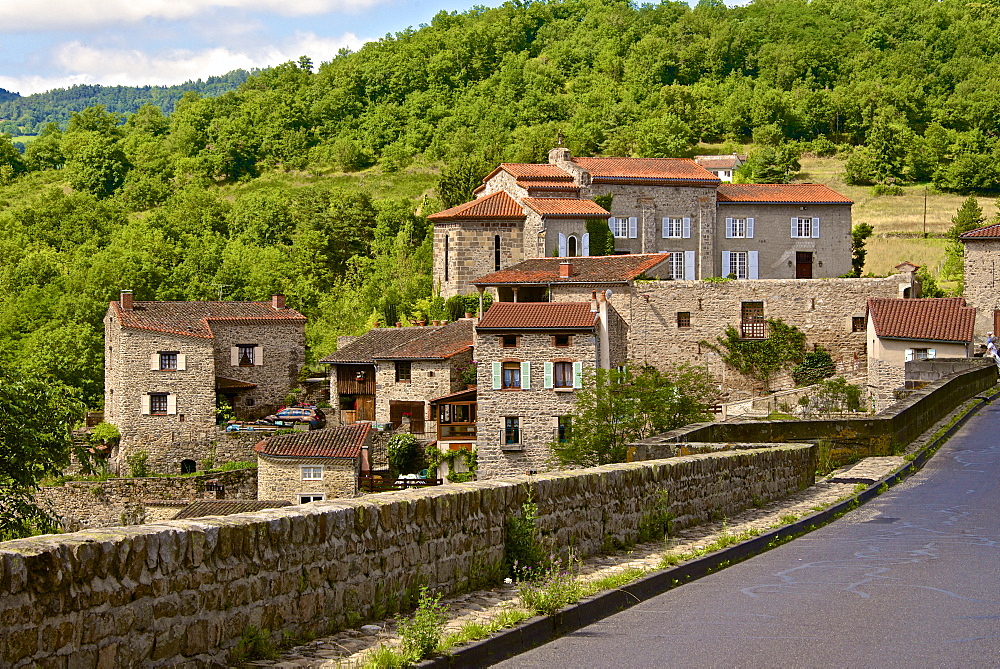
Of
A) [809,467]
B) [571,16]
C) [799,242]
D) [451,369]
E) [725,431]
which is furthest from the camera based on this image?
[571,16]

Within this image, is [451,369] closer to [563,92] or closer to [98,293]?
[98,293]

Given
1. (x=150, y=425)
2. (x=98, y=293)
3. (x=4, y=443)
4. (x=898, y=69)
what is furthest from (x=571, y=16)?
(x=4, y=443)

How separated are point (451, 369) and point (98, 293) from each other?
26.5 m

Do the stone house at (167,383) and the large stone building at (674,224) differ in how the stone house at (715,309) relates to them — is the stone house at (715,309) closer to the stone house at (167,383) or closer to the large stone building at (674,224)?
the large stone building at (674,224)

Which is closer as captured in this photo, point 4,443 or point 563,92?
point 4,443

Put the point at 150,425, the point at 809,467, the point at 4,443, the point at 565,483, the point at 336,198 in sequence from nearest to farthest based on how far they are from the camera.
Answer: the point at 565,483, the point at 809,467, the point at 4,443, the point at 150,425, the point at 336,198

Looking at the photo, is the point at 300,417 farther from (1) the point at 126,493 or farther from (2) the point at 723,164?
(2) the point at 723,164

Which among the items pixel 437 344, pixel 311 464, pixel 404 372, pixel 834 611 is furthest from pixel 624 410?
pixel 834 611

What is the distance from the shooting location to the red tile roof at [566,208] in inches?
2386

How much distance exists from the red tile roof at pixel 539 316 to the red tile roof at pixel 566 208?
8.80m

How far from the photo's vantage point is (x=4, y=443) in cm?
2200

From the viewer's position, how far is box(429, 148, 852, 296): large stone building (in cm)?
6256

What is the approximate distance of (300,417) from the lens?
60.2 m

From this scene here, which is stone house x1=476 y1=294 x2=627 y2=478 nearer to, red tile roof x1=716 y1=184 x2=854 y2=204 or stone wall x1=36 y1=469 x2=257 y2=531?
stone wall x1=36 y1=469 x2=257 y2=531
